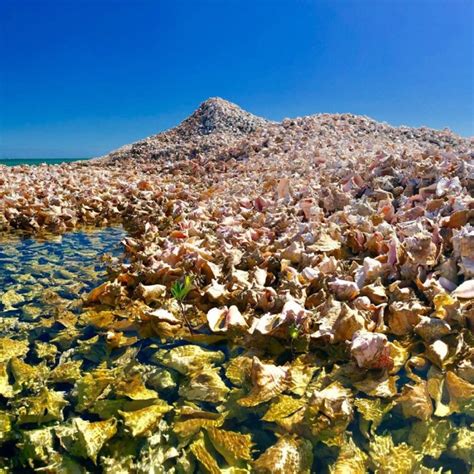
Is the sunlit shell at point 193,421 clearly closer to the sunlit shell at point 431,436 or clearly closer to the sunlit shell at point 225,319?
the sunlit shell at point 225,319

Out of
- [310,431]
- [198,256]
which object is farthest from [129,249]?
[310,431]

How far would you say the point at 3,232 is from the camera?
22.8 feet

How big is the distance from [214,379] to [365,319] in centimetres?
98

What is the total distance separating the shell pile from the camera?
73.2 inches

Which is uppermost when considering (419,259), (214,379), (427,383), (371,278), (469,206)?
(469,206)

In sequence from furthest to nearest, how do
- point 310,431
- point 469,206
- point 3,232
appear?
point 3,232 < point 469,206 < point 310,431

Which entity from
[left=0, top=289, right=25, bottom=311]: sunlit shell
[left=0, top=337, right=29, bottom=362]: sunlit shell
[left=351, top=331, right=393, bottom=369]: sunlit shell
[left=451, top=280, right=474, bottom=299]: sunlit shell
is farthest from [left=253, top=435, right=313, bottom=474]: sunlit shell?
[left=0, top=289, right=25, bottom=311]: sunlit shell

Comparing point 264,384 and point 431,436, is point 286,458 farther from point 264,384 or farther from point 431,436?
point 431,436

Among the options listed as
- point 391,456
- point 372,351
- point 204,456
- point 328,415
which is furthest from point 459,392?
point 204,456

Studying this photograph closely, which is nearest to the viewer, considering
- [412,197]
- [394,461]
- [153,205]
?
[394,461]

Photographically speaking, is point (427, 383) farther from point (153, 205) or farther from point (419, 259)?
point (153, 205)

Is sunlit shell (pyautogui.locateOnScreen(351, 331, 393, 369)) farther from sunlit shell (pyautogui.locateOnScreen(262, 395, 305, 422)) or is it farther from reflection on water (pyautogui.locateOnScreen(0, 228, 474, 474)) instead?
sunlit shell (pyautogui.locateOnScreen(262, 395, 305, 422))

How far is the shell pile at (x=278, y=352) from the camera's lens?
6.10 feet

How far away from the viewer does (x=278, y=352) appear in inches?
102
